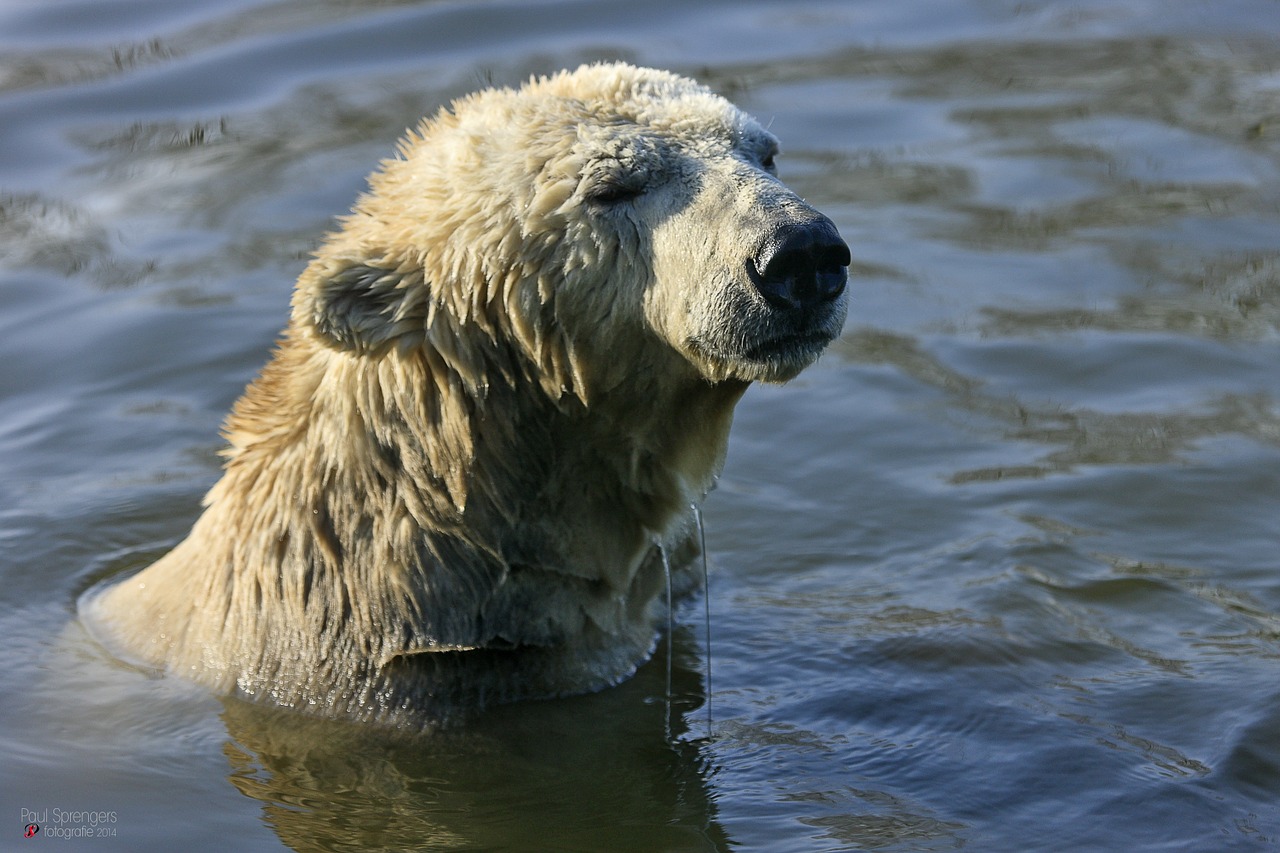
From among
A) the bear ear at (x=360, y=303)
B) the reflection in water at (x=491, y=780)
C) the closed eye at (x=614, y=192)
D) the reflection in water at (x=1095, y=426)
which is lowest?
the reflection in water at (x=491, y=780)

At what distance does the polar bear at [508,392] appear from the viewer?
4.91 m

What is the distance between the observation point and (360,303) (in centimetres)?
509

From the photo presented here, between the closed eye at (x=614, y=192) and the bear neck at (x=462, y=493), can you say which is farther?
the bear neck at (x=462, y=493)

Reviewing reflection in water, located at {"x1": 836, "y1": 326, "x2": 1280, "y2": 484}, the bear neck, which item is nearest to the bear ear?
the bear neck

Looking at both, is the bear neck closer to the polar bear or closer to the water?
the polar bear

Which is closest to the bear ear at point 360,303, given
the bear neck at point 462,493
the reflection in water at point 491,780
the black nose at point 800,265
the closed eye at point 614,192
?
the bear neck at point 462,493

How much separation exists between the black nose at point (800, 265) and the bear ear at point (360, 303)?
41.8 inches

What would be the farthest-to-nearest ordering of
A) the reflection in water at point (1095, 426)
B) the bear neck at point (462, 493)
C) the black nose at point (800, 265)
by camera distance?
the reflection in water at point (1095, 426) < the bear neck at point (462, 493) < the black nose at point (800, 265)

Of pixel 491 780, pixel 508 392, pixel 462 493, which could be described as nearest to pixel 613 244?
pixel 508 392

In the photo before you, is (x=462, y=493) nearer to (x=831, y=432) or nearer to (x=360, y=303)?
(x=360, y=303)

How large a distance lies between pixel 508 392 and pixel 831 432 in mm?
3097

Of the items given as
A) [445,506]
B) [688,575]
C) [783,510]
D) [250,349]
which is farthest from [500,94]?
[250,349]

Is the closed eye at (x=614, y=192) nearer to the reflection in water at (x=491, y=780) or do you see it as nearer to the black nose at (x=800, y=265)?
the black nose at (x=800, y=265)

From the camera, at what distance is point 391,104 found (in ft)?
38.7
